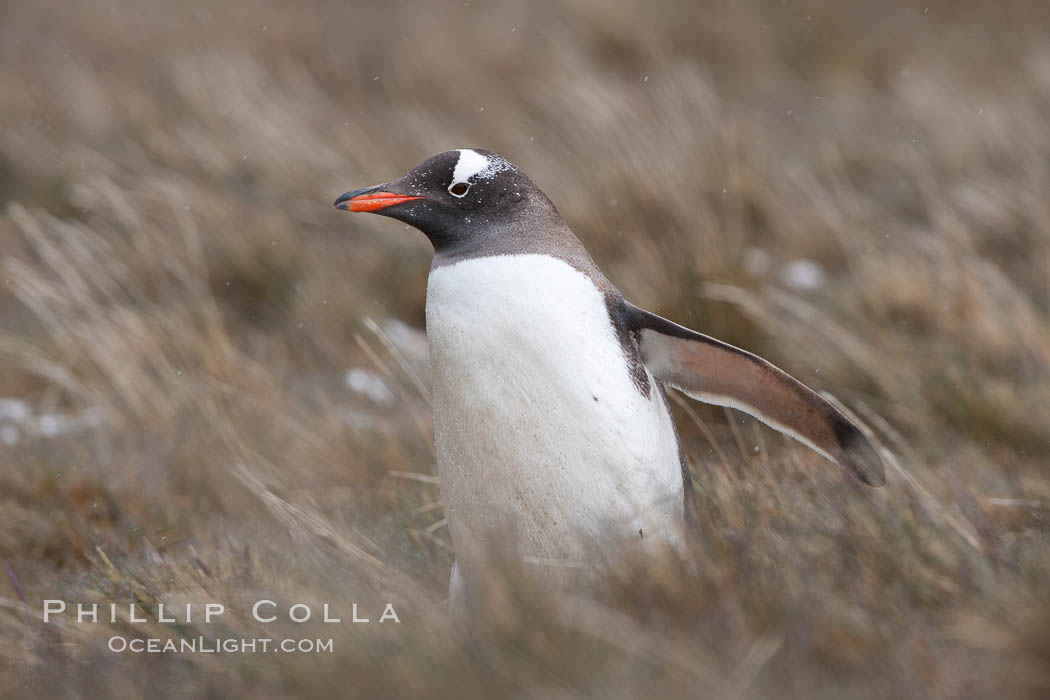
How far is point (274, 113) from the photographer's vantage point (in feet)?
23.2

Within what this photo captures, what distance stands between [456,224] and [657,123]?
150 inches

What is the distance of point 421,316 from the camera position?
5.41 m

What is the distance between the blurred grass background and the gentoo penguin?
0.50 ft

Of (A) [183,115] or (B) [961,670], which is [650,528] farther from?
(A) [183,115]

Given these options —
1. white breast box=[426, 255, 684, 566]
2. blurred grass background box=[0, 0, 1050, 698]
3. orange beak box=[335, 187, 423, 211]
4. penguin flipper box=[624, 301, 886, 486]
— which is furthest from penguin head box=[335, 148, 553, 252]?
blurred grass background box=[0, 0, 1050, 698]

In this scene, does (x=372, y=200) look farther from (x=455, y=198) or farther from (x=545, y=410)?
(x=545, y=410)

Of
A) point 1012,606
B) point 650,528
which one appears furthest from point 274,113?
point 1012,606

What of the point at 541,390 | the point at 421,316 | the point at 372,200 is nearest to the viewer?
the point at 541,390

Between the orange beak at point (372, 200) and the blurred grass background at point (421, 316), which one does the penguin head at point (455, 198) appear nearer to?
the orange beak at point (372, 200)

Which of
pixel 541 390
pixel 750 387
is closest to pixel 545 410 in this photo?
pixel 541 390

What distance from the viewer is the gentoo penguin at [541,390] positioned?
2.51 m

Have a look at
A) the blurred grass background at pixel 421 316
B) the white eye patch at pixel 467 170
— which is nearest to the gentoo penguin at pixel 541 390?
the white eye patch at pixel 467 170

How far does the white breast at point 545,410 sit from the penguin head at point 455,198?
0.12 m

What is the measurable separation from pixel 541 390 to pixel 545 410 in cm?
4
